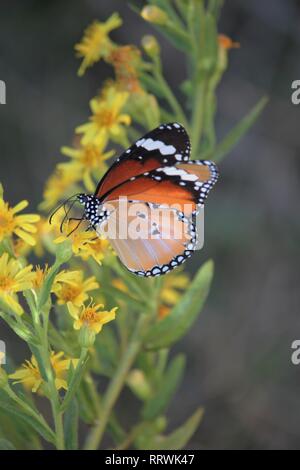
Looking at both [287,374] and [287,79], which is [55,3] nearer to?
[287,79]

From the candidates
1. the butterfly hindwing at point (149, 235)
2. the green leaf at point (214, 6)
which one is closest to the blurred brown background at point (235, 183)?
the green leaf at point (214, 6)

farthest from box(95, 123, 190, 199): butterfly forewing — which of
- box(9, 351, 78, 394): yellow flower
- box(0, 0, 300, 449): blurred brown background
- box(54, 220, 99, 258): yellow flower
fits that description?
box(0, 0, 300, 449): blurred brown background

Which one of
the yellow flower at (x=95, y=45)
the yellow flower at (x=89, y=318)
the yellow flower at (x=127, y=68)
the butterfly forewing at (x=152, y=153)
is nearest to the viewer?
the yellow flower at (x=89, y=318)

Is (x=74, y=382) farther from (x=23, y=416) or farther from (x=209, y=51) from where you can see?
(x=209, y=51)

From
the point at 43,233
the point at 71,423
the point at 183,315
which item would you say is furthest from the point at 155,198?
the point at 71,423

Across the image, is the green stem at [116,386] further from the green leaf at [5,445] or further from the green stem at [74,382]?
the green stem at [74,382]

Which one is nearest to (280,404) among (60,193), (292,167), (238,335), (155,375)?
(238,335)
